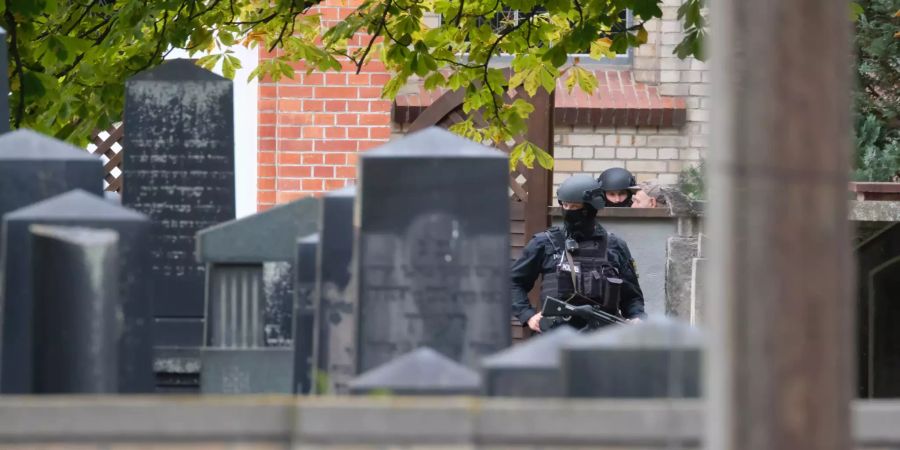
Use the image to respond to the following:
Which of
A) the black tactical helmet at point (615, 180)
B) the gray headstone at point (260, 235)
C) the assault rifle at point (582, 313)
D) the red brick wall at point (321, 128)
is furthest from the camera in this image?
the red brick wall at point (321, 128)

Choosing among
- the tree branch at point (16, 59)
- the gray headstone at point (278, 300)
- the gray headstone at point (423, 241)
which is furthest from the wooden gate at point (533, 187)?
the gray headstone at point (423, 241)

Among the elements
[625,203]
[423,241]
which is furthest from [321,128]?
[423,241]

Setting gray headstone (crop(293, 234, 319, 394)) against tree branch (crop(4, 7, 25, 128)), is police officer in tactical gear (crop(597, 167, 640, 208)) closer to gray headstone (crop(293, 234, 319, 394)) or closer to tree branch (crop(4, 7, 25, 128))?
tree branch (crop(4, 7, 25, 128))

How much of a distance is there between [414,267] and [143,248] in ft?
2.22

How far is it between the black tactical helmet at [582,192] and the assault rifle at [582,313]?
0.61 m

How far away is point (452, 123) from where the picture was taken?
13.5 m

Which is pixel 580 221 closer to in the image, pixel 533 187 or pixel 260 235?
pixel 533 187

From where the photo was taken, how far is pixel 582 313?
9.98m

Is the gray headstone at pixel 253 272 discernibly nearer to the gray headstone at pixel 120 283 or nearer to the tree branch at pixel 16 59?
the gray headstone at pixel 120 283

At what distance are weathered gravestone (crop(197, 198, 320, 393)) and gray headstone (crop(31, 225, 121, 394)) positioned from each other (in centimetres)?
113

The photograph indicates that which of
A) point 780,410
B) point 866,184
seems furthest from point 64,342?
point 866,184

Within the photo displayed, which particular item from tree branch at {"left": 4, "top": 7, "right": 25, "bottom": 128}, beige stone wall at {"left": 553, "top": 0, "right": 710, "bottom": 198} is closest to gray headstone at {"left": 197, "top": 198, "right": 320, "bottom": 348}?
tree branch at {"left": 4, "top": 7, "right": 25, "bottom": 128}

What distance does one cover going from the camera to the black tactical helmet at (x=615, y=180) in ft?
41.8

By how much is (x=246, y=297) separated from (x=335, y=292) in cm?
71
